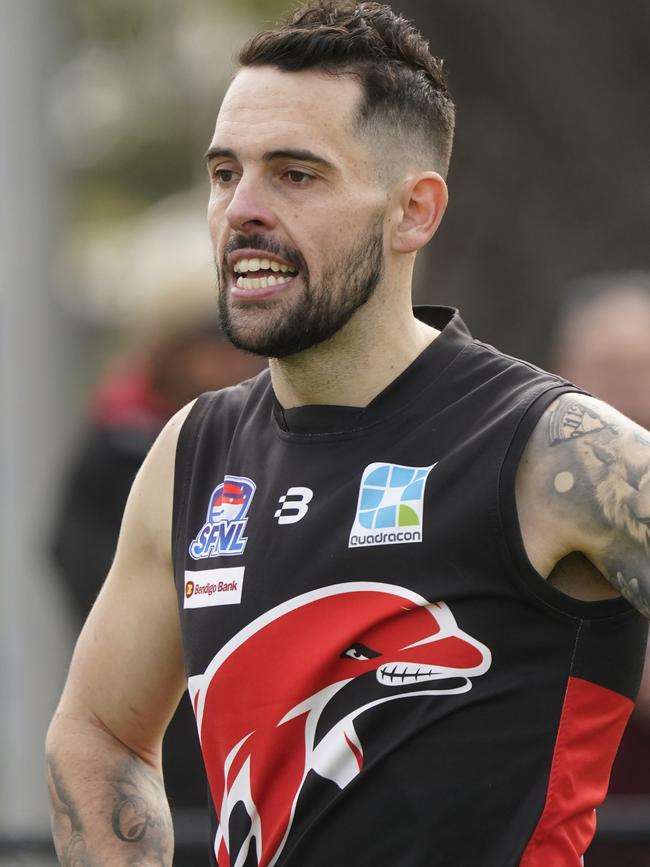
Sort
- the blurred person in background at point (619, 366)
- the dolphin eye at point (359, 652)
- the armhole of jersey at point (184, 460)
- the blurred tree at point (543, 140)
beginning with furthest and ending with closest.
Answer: the blurred tree at point (543, 140)
the blurred person in background at point (619, 366)
the armhole of jersey at point (184, 460)
the dolphin eye at point (359, 652)

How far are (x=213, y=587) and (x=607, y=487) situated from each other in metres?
0.81

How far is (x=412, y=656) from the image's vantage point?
3156mm

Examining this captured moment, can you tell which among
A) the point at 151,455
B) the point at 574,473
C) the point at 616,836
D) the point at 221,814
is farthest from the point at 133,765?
the point at 616,836

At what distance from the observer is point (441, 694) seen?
123 inches

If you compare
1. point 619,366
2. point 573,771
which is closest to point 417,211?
point 573,771

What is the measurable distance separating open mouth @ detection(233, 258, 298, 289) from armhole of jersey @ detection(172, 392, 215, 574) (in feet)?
1.43

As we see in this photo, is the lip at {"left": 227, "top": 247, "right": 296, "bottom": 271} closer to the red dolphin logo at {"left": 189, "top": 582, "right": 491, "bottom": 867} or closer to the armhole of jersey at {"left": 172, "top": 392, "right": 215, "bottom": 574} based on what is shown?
the armhole of jersey at {"left": 172, "top": 392, "right": 215, "bottom": 574}

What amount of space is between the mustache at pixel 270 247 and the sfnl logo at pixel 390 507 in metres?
0.41

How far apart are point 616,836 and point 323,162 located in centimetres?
267

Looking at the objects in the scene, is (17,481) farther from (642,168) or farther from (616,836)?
(616,836)

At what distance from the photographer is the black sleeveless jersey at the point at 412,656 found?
3.13m

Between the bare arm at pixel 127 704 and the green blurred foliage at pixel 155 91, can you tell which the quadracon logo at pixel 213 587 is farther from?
the green blurred foliage at pixel 155 91

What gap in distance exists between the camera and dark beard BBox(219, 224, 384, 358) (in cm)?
334

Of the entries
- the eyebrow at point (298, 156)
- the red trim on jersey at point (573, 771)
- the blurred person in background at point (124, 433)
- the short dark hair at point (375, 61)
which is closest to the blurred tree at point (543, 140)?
the blurred person in background at point (124, 433)
